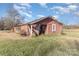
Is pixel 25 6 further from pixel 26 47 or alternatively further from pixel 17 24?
pixel 26 47

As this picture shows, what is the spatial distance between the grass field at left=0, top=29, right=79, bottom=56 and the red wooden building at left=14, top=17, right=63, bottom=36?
0.12 feet

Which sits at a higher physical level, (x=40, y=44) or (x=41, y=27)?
(x=41, y=27)

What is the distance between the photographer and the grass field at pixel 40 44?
143 centimetres

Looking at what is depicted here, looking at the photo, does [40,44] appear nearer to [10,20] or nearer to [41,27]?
[41,27]

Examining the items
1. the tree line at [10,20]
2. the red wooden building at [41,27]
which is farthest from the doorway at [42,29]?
the tree line at [10,20]

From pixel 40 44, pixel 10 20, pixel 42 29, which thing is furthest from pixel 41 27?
pixel 10 20

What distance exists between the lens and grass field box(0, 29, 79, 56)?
1.43 meters

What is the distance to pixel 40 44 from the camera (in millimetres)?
1453

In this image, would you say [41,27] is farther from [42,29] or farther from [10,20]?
[10,20]

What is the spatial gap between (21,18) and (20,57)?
0.28 meters

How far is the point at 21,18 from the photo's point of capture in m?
1.47

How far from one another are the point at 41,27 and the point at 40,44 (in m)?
0.12

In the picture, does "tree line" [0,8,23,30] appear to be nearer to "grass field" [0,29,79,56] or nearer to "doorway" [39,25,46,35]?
"grass field" [0,29,79,56]

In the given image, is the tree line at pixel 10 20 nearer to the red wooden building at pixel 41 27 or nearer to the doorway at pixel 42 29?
the red wooden building at pixel 41 27
